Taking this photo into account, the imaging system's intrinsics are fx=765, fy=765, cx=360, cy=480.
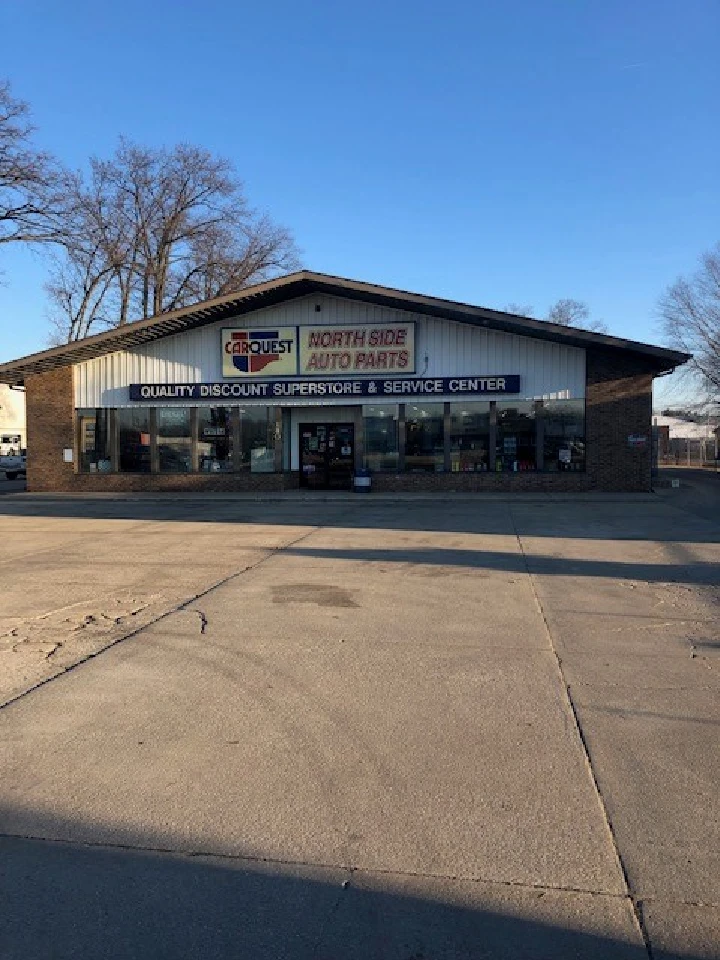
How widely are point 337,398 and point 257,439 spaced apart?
2.95 m

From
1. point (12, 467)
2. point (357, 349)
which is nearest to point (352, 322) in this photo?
point (357, 349)

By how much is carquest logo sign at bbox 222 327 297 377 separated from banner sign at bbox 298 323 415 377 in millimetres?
386

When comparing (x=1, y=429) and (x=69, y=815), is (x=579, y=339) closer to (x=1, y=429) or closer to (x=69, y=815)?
(x=69, y=815)

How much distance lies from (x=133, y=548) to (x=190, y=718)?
810 cm

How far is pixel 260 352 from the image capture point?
23.8 m

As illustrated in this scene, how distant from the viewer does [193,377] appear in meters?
24.2

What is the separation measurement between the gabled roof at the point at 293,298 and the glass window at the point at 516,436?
2136 mm

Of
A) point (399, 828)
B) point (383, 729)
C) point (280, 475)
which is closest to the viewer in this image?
point (399, 828)

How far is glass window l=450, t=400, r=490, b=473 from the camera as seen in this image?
22.8 metres

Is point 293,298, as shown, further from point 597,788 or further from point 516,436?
point 597,788

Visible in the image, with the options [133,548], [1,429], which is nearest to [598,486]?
[133,548]

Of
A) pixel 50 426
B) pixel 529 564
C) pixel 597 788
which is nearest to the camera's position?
pixel 597 788

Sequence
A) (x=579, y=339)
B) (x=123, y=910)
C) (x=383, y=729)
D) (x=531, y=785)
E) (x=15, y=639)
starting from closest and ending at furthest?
(x=123, y=910) < (x=531, y=785) < (x=383, y=729) < (x=15, y=639) < (x=579, y=339)

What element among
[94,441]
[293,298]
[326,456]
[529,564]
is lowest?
[529,564]
